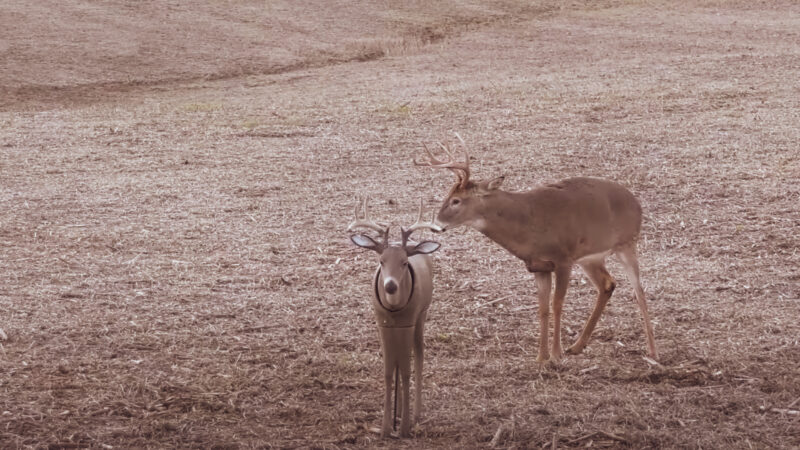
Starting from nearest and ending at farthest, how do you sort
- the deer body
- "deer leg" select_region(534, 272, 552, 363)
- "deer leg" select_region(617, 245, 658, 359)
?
1. the deer body
2. "deer leg" select_region(534, 272, 552, 363)
3. "deer leg" select_region(617, 245, 658, 359)

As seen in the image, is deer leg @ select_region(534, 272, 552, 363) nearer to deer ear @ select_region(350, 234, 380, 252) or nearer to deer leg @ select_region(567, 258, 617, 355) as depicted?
deer leg @ select_region(567, 258, 617, 355)

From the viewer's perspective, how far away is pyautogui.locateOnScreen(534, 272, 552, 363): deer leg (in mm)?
6895

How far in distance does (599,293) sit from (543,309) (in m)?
0.54

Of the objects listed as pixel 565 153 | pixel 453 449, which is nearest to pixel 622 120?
pixel 565 153

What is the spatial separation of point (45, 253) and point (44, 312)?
1.61 m

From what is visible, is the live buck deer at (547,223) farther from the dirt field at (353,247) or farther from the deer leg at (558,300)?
the dirt field at (353,247)

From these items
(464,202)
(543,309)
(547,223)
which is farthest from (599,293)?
(464,202)

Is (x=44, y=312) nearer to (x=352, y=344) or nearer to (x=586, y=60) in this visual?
(x=352, y=344)

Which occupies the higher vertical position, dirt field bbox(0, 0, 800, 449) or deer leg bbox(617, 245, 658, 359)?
Result: deer leg bbox(617, 245, 658, 359)

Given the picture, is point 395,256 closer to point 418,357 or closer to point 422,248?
point 422,248

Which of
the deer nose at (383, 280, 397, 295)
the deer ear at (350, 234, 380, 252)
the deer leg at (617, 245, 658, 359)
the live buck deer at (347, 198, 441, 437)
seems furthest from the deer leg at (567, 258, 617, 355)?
the deer nose at (383, 280, 397, 295)

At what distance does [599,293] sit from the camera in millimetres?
7266

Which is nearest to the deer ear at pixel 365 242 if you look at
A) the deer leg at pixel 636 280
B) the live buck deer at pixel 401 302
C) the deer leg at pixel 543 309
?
the live buck deer at pixel 401 302

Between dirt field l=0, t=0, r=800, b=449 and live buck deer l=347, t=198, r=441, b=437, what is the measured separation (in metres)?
0.36
